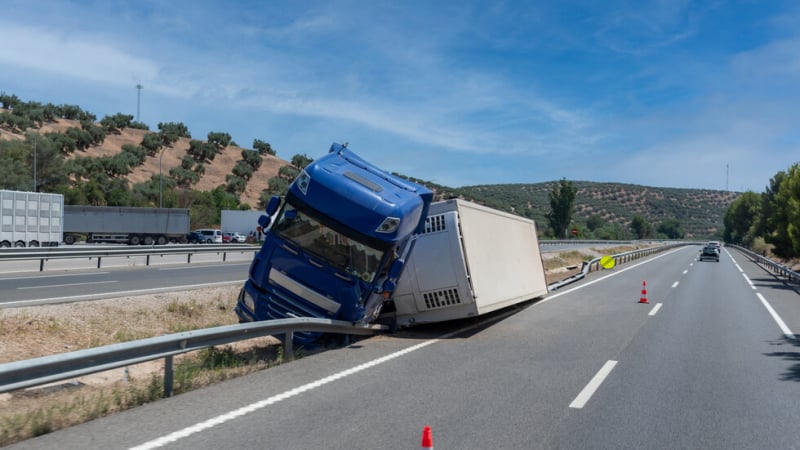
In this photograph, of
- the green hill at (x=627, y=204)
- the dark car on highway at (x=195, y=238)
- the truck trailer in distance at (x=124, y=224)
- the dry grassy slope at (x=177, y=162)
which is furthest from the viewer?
the green hill at (x=627, y=204)

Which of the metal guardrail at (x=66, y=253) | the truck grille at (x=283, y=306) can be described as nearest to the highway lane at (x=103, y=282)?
the metal guardrail at (x=66, y=253)

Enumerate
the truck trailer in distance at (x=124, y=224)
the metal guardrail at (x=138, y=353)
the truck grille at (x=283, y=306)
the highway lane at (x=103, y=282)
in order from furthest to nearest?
the truck trailer in distance at (x=124, y=224) < the highway lane at (x=103, y=282) < the truck grille at (x=283, y=306) < the metal guardrail at (x=138, y=353)

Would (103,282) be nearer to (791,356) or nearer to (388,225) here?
(388,225)

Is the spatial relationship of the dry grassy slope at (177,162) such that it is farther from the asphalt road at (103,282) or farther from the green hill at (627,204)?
the green hill at (627,204)

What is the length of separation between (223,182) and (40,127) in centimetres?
2466

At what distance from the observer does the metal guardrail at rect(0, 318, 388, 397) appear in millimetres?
5812

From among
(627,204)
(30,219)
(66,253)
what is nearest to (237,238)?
(30,219)

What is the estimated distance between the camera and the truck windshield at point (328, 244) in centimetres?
1071

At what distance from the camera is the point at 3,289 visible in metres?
17.5

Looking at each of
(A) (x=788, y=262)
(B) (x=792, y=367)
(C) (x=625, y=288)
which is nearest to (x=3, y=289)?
(B) (x=792, y=367)

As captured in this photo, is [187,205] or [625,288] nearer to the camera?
[625,288]

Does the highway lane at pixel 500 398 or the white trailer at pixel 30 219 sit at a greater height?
the white trailer at pixel 30 219

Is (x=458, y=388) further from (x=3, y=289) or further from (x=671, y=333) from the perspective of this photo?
(x=3, y=289)

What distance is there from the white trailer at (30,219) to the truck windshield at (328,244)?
33.7m
